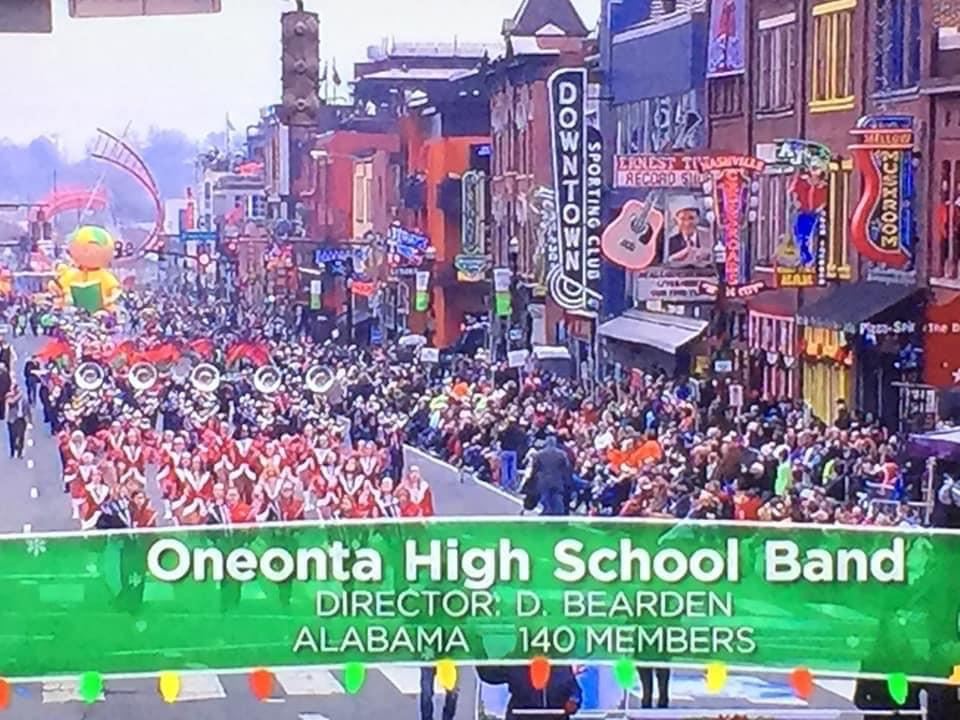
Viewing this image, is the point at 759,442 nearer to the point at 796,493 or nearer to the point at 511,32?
the point at 796,493

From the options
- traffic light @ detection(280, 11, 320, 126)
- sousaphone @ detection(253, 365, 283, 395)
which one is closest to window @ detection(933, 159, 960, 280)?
traffic light @ detection(280, 11, 320, 126)

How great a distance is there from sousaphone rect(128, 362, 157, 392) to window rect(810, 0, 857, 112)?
1.79 metres

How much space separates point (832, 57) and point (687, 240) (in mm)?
581

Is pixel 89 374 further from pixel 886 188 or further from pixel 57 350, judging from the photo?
pixel 886 188

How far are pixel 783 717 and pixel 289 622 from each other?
124cm

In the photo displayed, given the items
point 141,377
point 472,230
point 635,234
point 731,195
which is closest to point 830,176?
point 731,195

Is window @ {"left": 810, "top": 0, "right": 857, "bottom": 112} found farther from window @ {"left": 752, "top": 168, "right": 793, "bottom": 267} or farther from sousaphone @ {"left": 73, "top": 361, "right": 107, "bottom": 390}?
sousaphone @ {"left": 73, "top": 361, "right": 107, "bottom": 390}

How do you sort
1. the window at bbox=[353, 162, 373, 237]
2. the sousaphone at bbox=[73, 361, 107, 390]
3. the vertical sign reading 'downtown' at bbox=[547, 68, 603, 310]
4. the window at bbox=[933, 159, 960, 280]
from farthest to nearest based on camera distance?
the window at bbox=[353, 162, 373, 237]
the sousaphone at bbox=[73, 361, 107, 390]
the vertical sign reading 'downtown' at bbox=[547, 68, 603, 310]
the window at bbox=[933, 159, 960, 280]

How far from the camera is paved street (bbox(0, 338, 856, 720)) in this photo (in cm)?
779

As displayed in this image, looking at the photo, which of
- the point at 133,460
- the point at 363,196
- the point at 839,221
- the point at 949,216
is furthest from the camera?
the point at 363,196

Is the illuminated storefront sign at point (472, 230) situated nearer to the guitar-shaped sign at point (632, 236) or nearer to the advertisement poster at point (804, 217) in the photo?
the guitar-shaped sign at point (632, 236)

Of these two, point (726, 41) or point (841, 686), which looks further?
point (726, 41)

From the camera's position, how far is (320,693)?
308 inches

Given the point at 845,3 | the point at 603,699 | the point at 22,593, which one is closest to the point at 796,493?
the point at 603,699
